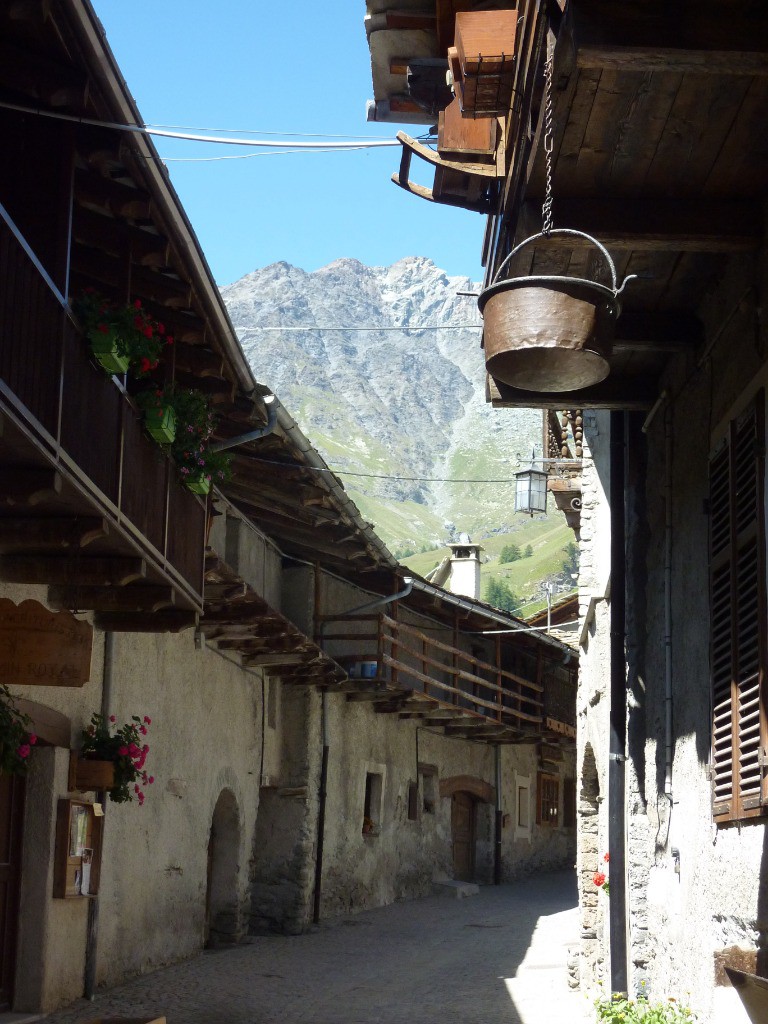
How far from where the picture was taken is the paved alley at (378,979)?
1037 centimetres

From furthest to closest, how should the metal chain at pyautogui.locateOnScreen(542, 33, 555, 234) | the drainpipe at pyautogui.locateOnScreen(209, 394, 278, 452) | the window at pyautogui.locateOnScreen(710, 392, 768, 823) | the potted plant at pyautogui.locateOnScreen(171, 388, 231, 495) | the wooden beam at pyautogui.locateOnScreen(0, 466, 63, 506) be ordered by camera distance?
the drainpipe at pyautogui.locateOnScreen(209, 394, 278, 452)
the potted plant at pyautogui.locateOnScreen(171, 388, 231, 495)
the wooden beam at pyautogui.locateOnScreen(0, 466, 63, 506)
the window at pyautogui.locateOnScreen(710, 392, 768, 823)
the metal chain at pyautogui.locateOnScreen(542, 33, 555, 234)

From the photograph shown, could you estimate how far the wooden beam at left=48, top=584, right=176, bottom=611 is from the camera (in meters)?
9.08

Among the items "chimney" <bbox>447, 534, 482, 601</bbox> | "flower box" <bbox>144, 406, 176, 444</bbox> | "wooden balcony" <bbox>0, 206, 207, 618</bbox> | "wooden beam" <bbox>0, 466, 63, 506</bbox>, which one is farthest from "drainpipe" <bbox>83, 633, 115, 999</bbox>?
"chimney" <bbox>447, 534, 482, 601</bbox>

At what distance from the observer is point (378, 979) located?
41.5 feet

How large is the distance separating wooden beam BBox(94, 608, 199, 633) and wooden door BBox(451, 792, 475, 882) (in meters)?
15.5

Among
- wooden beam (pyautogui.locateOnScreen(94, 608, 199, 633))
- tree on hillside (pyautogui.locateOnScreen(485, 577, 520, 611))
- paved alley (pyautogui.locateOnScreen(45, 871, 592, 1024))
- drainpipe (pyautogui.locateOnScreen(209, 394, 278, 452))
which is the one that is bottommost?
paved alley (pyautogui.locateOnScreen(45, 871, 592, 1024))

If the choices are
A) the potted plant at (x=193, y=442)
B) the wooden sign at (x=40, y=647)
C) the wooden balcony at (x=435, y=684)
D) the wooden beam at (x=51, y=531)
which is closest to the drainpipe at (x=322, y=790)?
the wooden balcony at (x=435, y=684)

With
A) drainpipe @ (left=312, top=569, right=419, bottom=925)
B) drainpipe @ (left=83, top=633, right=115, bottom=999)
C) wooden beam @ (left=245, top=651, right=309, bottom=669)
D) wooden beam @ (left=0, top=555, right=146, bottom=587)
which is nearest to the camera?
wooden beam @ (left=0, top=555, right=146, bottom=587)

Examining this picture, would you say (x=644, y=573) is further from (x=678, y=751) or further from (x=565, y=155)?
(x=565, y=155)

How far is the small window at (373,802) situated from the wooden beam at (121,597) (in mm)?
11429

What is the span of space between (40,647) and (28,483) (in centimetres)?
148

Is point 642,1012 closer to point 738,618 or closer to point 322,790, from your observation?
point 738,618

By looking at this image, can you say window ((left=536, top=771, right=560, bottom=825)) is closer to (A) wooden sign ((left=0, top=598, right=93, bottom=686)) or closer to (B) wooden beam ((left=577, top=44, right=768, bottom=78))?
(A) wooden sign ((left=0, top=598, right=93, bottom=686))

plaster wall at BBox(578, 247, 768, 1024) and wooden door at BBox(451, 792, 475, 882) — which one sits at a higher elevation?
plaster wall at BBox(578, 247, 768, 1024)
